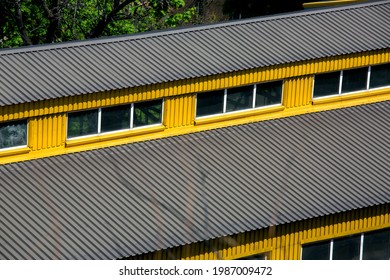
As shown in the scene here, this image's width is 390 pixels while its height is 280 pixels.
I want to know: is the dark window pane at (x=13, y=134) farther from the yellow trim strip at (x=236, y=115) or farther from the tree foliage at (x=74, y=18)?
the tree foliage at (x=74, y=18)

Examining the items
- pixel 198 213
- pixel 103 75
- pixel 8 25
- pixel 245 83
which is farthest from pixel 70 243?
pixel 8 25

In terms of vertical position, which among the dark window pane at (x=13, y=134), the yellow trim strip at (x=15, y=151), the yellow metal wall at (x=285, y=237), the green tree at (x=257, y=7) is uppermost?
the dark window pane at (x=13, y=134)

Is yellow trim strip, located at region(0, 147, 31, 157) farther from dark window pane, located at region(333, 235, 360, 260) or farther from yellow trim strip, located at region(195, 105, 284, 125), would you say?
dark window pane, located at region(333, 235, 360, 260)

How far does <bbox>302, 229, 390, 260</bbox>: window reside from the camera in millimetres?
39781

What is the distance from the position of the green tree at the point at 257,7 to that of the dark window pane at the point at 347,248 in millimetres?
45860

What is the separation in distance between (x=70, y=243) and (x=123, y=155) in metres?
5.61

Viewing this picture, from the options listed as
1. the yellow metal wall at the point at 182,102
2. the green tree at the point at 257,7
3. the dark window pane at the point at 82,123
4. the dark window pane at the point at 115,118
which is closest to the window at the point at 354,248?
the yellow metal wall at the point at 182,102

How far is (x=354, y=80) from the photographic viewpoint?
45.4 metres

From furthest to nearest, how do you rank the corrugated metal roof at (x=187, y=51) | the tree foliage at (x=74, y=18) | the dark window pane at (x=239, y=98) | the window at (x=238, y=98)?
the tree foliage at (x=74, y=18)
the dark window pane at (x=239, y=98)
the window at (x=238, y=98)
the corrugated metal roof at (x=187, y=51)

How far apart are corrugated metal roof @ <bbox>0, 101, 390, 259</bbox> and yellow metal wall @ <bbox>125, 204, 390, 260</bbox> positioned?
0.40 meters

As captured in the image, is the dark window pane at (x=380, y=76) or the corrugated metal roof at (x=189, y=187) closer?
the corrugated metal roof at (x=189, y=187)

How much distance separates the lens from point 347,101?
45.2 m

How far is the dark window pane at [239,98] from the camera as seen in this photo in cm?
4281

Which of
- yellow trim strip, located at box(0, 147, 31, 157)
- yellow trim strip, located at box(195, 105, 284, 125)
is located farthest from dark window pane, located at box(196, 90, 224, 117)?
yellow trim strip, located at box(0, 147, 31, 157)
